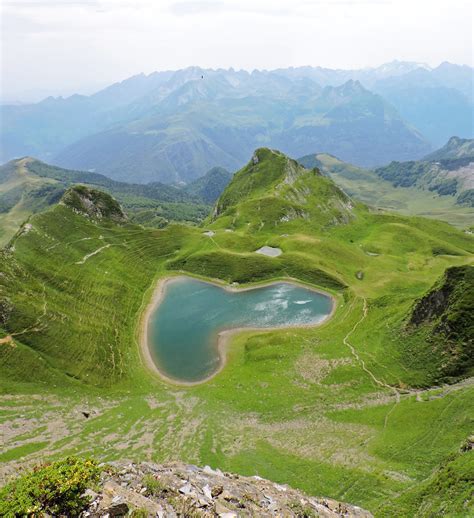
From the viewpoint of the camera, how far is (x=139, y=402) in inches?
2781

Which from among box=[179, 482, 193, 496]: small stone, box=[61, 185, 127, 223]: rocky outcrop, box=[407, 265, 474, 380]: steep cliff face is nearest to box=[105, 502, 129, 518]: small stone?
box=[179, 482, 193, 496]: small stone

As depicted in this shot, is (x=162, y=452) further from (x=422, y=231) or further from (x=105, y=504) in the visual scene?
(x=422, y=231)

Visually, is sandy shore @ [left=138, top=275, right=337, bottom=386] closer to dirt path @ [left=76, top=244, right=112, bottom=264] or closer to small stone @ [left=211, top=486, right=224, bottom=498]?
dirt path @ [left=76, top=244, right=112, bottom=264]

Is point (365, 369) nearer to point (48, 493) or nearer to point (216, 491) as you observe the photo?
point (216, 491)

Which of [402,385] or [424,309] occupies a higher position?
[424,309]

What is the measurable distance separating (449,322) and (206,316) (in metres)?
61.1

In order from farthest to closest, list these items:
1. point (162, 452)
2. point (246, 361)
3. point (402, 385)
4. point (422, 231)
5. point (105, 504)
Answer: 1. point (422, 231)
2. point (246, 361)
3. point (402, 385)
4. point (162, 452)
5. point (105, 504)

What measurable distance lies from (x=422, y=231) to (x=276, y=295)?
377 feet

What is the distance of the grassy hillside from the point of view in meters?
50.5

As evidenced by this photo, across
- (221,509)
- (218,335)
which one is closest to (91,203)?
(218,335)

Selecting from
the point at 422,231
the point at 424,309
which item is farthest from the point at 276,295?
the point at 422,231

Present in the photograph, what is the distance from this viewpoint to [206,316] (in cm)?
10688

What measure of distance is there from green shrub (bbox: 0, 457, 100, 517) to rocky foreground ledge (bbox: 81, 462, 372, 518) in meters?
0.95

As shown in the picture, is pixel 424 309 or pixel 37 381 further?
pixel 424 309
